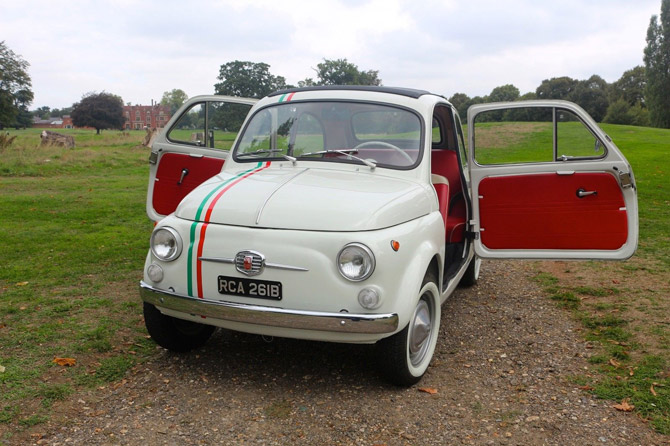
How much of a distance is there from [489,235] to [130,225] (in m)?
6.77

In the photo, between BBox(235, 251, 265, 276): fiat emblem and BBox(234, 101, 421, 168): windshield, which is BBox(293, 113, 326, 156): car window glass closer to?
BBox(234, 101, 421, 168): windshield

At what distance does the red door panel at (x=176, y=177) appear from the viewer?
6023 mm

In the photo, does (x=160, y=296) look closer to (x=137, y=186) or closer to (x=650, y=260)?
(x=650, y=260)

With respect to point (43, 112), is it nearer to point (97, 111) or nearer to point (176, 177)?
point (97, 111)

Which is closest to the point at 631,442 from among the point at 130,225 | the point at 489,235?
the point at 489,235

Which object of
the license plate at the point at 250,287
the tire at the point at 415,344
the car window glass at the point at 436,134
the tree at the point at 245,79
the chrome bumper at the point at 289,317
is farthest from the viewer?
the tree at the point at 245,79

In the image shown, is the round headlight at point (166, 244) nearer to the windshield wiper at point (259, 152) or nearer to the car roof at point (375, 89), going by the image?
the windshield wiper at point (259, 152)

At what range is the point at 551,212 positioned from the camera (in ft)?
17.0

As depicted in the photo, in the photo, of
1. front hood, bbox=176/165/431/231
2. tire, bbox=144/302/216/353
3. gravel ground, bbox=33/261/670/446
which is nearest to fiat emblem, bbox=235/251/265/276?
front hood, bbox=176/165/431/231

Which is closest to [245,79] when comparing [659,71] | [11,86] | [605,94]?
[11,86]

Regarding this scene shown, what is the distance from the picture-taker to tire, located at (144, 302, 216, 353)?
434 cm

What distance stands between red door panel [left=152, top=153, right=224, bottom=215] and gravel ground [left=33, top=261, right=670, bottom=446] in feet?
5.51

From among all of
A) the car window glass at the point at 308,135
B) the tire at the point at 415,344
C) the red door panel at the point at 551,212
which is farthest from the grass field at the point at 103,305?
the car window glass at the point at 308,135

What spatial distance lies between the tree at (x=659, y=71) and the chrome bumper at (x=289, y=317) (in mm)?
70343
